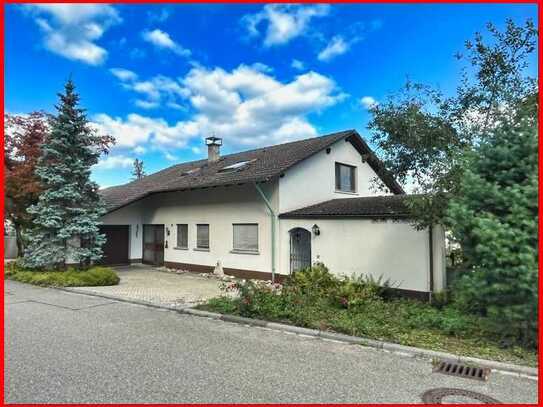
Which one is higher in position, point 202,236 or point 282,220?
point 282,220

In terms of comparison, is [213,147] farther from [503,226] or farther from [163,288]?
[503,226]

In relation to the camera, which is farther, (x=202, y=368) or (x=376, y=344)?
(x=376, y=344)

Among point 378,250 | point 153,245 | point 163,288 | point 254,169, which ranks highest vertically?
point 254,169

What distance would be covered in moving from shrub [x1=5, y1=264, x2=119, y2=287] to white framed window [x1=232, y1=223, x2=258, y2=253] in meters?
4.69

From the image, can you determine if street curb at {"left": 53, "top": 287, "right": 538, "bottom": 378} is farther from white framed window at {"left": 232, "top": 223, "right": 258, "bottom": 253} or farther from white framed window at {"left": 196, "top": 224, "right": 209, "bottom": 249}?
white framed window at {"left": 196, "top": 224, "right": 209, "bottom": 249}

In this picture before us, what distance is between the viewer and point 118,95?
59.7ft

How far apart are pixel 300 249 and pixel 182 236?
6.96m

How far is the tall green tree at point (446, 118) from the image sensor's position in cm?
830

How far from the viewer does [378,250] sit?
11133mm

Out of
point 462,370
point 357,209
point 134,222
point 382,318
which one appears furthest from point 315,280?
point 134,222

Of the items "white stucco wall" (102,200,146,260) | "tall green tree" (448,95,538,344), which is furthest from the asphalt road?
"white stucco wall" (102,200,146,260)

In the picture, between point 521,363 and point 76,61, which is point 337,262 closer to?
point 521,363

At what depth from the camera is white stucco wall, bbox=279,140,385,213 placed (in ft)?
46.3

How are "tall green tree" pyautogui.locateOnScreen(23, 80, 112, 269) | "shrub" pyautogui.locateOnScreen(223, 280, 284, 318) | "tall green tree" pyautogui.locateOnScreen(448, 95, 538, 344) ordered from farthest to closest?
"tall green tree" pyautogui.locateOnScreen(23, 80, 112, 269) → "shrub" pyautogui.locateOnScreen(223, 280, 284, 318) → "tall green tree" pyautogui.locateOnScreen(448, 95, 538, 344)
